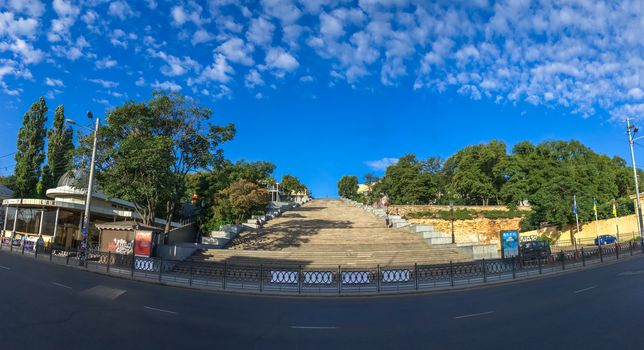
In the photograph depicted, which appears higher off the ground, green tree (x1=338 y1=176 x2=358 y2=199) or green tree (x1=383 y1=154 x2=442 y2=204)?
green tree (x1=338 y1=176 x2=358 y2=199)

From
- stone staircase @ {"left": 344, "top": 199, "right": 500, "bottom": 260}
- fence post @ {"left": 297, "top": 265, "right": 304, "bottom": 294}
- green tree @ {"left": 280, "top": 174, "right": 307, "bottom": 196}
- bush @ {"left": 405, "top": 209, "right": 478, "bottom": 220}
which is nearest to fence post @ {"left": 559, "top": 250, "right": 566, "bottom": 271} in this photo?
stone staircase @ {"left": 344, "top": 199, "right": 500, "bottom": 260}

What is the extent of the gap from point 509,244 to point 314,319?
17.8 metres

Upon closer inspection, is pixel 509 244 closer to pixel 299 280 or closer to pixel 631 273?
pixel 631 273

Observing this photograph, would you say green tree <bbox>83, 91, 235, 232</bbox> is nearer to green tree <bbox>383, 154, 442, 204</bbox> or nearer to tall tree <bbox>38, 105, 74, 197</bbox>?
tall tree <bbox>38, 105, 74, 197</bbox>

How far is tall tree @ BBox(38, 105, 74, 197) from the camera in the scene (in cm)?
4638

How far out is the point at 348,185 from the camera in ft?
417

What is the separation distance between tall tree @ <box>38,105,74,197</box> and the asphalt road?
3837 cm

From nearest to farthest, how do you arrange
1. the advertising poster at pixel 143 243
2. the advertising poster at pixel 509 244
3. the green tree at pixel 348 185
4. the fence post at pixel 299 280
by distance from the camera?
the fence post at pixel 299 280 → the advertising poster at pixel 143 243 → the advertising poster at pixel 509 244 → the green tree at pixel 348 185

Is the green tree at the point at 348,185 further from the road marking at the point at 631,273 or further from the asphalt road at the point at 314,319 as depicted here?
the asphalt road at the point at 314,319

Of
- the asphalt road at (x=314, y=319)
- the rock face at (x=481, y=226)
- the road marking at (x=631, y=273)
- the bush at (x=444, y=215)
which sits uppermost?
the bush at (x=444, y=215)

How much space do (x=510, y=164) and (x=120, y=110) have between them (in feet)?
184

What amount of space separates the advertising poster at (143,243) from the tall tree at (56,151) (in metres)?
31.8

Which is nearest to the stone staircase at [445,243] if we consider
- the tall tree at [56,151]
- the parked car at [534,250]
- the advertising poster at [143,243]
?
the parked car at [534,250]

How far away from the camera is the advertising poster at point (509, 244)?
910 inches
